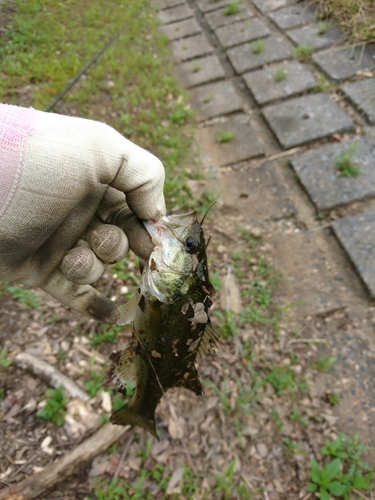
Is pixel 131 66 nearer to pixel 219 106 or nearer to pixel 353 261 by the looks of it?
pixel 219 106

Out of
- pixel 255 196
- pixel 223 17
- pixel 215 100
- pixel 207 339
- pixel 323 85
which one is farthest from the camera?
pixel 223 17

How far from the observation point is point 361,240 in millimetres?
3137

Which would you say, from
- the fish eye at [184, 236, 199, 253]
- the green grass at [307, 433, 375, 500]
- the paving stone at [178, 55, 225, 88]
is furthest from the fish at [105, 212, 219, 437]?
the paving stone at [178, 55, 225, 88]

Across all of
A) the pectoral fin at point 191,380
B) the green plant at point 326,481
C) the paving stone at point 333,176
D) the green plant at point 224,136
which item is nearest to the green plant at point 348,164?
the paving stone at point 333,176

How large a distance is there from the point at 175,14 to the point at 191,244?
5875 millimetres

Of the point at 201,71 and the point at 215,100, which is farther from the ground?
the point at 201,71

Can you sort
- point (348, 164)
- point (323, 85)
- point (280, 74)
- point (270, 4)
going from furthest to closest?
point (270, 4), point (280, 74), point (323, 85), point (348, 164)

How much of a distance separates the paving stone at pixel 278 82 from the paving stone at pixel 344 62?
22 cm

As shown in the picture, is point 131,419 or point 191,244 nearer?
point 191,244

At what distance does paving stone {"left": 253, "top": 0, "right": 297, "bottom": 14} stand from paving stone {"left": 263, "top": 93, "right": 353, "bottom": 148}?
2.24m

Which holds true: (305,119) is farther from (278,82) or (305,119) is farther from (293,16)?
(293,16)

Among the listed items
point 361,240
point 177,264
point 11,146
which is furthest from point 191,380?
point 361,240

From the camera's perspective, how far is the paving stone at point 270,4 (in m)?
5.49

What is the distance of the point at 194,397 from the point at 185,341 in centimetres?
106
